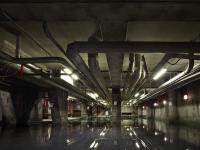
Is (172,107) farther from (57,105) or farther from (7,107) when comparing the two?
(7,107)

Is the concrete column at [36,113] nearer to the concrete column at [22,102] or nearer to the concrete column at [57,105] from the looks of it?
the concrete column at [22,102]

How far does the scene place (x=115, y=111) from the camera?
1964 centimetres

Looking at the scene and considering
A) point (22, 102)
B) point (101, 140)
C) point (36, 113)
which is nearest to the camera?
point (101, 140)

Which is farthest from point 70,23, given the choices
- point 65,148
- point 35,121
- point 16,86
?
point 35,121

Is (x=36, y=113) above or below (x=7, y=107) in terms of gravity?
below

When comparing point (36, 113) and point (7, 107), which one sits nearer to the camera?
point (7, 107)

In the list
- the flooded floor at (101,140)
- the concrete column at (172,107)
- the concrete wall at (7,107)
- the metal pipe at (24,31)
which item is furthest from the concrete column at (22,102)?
the concrete column at (172,107)

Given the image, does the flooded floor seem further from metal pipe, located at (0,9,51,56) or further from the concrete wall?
the concrete wall

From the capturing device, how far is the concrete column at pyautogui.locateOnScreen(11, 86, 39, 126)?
1500 centimetres

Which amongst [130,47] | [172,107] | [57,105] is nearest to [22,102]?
[57,105]

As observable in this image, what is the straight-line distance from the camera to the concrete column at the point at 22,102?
15000 mm

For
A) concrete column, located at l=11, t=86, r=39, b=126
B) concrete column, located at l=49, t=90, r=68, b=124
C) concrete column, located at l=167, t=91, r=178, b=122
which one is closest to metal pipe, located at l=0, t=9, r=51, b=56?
concrete column, located at l=49, t=90, r=68, b=124

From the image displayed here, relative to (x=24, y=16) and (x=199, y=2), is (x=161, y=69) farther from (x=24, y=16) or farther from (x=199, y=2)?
(x=24, y=16)

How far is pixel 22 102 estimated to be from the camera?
601 inches
